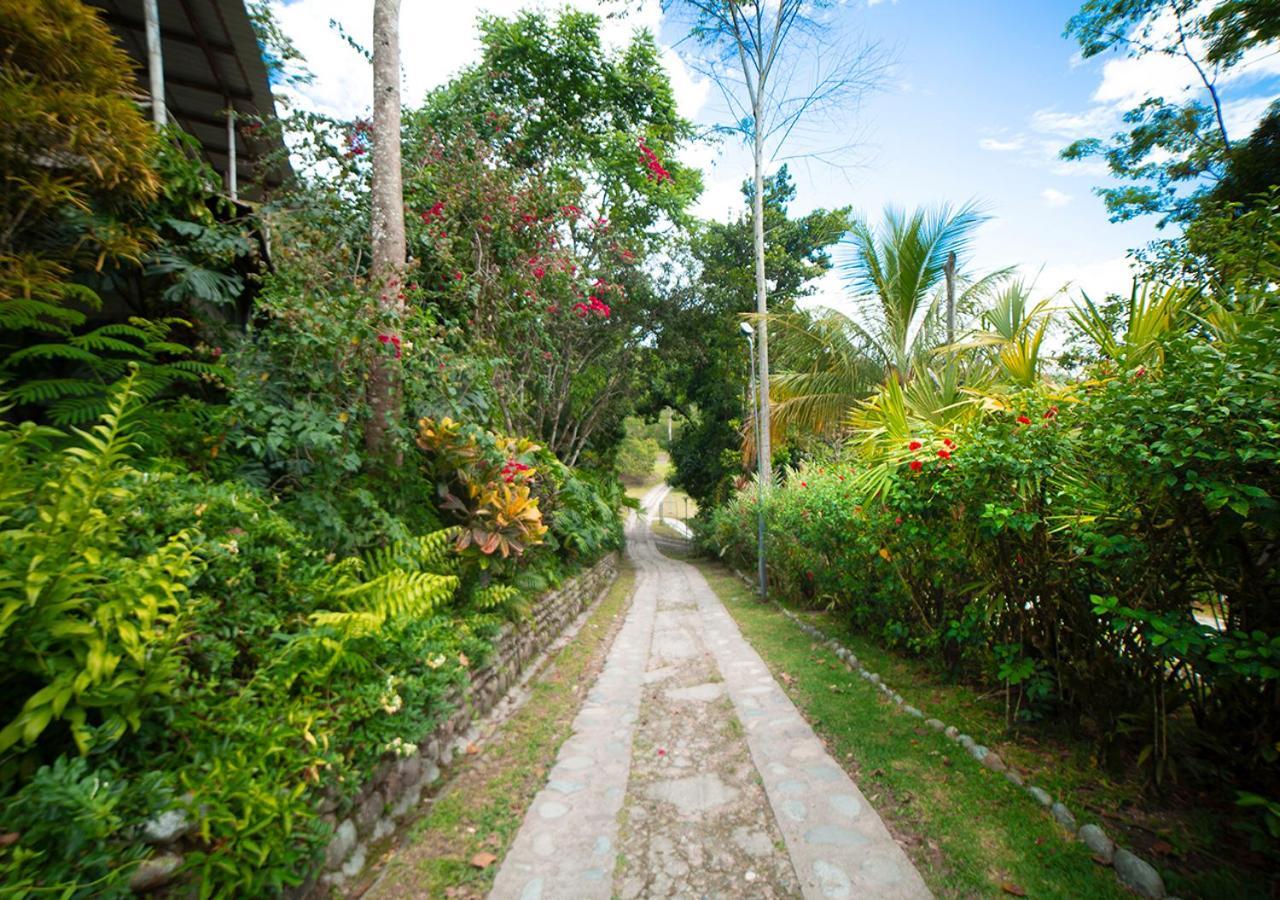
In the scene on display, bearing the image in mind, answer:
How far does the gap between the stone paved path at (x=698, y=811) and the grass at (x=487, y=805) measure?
0.33 ft

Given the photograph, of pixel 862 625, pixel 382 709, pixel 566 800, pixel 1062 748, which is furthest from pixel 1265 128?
pixel 382 709

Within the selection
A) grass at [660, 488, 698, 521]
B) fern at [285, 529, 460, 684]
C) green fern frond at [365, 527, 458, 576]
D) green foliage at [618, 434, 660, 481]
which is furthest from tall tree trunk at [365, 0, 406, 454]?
grass at [660, 488, 698, 521]

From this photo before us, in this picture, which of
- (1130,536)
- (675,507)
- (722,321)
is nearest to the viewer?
(1130,536)

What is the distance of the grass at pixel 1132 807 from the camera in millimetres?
1977

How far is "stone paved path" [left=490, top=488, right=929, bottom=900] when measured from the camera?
2.26 metres

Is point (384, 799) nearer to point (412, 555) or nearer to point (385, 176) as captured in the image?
point (412, 555)

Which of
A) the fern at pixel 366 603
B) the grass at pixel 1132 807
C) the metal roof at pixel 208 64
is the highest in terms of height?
the metal roof at pixel 208 64

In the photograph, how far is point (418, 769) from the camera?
2938 mm

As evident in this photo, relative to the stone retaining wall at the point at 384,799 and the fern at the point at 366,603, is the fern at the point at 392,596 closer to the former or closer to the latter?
the fern at the point at 366,603

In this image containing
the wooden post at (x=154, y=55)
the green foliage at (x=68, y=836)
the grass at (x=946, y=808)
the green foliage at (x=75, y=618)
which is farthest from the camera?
the wooden post at (x=154, y=55)

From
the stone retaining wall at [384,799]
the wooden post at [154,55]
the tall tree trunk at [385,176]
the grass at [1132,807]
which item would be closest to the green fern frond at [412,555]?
the stone retaining wall at [384,799]

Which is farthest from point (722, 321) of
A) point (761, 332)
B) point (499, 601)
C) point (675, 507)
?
point (675, 507)

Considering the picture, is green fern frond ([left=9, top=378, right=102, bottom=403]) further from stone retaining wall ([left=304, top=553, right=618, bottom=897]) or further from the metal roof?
the metal roof

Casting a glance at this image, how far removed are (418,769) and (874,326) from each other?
8.76 m
